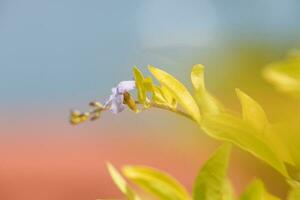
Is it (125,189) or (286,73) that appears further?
(125,189)

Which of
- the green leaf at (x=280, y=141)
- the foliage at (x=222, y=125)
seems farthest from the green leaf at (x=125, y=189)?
the green leaf at (x=280, y=141)

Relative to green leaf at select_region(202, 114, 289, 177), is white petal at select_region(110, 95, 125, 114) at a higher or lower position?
higher

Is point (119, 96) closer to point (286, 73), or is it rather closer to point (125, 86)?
point (125, 86)

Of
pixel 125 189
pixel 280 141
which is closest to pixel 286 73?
pixel 280 141

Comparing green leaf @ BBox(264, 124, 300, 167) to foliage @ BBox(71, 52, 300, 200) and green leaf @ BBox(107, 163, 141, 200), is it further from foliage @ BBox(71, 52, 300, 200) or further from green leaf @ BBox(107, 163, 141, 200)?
green leaf @ BBox(107, 163, 141, 200)

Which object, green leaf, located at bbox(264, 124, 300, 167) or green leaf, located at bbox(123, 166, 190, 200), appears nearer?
green leaf, located at bbox(264, 124, 300, 167)

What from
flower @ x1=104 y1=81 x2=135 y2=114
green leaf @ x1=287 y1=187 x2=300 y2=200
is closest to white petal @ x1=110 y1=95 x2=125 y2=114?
flower @ x1=104 y1=81 x2=135 y2=114

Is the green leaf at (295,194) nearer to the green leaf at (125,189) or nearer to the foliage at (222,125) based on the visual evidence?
the foliage at (222,125)
